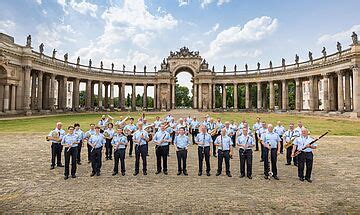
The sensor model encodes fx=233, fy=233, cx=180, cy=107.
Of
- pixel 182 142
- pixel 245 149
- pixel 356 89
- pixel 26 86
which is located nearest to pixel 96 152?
pixel 182 142

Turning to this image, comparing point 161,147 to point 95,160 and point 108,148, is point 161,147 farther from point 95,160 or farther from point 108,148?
point 108,148

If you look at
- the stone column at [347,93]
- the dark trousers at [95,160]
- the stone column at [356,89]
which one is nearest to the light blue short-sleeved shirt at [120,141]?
the dark trousers at [95,160]

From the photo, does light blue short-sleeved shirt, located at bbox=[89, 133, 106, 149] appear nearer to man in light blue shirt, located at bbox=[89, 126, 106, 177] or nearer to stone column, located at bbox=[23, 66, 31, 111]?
man in light blue shirt, located at bbox=[89, 126, 106, 177]

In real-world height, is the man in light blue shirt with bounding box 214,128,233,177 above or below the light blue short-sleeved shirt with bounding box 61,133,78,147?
below

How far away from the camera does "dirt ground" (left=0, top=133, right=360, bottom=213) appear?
254 inches

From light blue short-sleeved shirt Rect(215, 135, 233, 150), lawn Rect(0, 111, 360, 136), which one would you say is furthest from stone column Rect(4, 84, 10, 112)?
light blue short-sleeved shirt Rect(215, 135, 233, 150)

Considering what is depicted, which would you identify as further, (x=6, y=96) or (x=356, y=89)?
(x=356, y=89)

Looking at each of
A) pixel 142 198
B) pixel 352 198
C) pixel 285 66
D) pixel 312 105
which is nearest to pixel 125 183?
pixel 142 198

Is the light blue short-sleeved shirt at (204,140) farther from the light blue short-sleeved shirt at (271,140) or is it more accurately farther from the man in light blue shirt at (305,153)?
the man in light blue shirt at (305,153)

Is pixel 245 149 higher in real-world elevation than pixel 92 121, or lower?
lower

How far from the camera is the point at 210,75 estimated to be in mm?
63625

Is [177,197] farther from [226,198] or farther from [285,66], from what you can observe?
[285,66]

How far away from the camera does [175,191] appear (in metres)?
7.75

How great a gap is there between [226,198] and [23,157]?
11.3 metres
